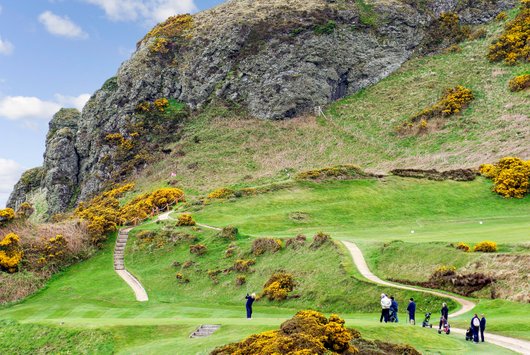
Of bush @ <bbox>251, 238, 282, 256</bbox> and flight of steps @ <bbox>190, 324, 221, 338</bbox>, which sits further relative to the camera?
bush @ <bbox>251, 238, 282, 256</bbox>

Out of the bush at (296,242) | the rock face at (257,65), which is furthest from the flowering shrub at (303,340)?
the rock face at (257,65)

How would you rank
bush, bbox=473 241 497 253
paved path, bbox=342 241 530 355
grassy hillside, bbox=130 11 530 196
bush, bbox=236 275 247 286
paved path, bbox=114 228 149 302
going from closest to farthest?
paved path, bbox=342 241 530 355 → bush, bbox=473 241 497 253 → bush, bbox=236 275 247 286 → paved path, bbox=114 228 149 302 → grassy hillside, bbox=130 11 530 196

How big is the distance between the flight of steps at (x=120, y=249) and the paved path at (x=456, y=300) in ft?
82.0

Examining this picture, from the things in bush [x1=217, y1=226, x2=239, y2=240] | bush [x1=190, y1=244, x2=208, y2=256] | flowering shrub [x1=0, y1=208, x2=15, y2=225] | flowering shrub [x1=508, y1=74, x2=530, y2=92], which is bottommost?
bush [x1=190, y1=244, x2=208, y2=256]

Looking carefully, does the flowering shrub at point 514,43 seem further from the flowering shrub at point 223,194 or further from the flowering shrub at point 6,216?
the flowering shrub at point 6,216

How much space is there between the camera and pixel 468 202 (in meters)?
63.0

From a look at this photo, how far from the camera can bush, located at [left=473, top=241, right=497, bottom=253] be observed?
35.6m

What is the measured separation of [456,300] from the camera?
1265 inches

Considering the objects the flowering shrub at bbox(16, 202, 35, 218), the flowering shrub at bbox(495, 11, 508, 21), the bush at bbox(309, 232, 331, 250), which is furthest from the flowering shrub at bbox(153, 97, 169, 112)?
the flowering shrub at bbox(495, 11, 508, 21)

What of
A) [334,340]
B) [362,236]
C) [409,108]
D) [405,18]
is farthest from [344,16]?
[334,340]

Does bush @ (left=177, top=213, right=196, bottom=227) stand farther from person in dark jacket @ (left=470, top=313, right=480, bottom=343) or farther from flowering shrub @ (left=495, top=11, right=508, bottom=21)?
flowering shrub @ (left=495, top=11, right=508, bottom=21)

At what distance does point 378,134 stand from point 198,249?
181ft

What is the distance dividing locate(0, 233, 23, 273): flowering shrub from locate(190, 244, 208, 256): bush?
18.2 meters

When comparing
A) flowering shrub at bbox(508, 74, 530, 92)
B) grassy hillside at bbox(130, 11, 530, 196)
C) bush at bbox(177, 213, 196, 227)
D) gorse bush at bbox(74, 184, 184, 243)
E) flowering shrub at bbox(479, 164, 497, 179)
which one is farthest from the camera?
flowering shrub at bbox(508, 74, 530, 92)
